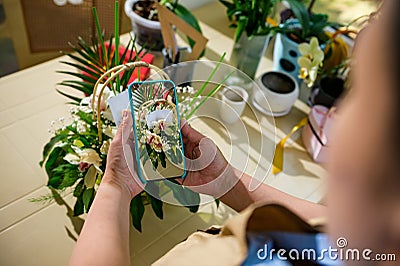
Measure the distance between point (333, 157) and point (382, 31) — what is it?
9 centimetres

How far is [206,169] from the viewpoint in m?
0.75

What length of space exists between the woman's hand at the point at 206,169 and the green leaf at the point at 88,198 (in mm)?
179

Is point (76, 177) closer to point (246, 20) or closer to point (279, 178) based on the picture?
point (279, 178)

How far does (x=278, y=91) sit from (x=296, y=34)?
188 millimetres

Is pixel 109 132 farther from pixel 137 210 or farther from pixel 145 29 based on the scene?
pixel 145 29

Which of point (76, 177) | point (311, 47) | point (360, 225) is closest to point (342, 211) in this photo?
point (360, 225)

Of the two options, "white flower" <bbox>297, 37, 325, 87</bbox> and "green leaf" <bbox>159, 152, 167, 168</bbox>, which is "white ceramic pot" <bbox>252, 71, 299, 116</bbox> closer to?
Answer: "white flower" <bbox>297, 37, 325, 87</bbox>

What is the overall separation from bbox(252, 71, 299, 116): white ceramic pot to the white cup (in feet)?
0.15

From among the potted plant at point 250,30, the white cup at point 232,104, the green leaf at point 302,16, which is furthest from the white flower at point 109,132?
the green leaf at point 302,16

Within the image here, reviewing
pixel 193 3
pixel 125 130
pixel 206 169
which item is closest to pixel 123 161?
pixel 125 130

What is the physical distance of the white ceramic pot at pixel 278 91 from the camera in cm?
109

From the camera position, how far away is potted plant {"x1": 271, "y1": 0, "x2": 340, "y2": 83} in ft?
3.78

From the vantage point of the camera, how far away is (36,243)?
79cm

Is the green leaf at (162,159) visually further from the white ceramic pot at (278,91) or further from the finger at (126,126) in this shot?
the white ceramic pot at (278,91)
